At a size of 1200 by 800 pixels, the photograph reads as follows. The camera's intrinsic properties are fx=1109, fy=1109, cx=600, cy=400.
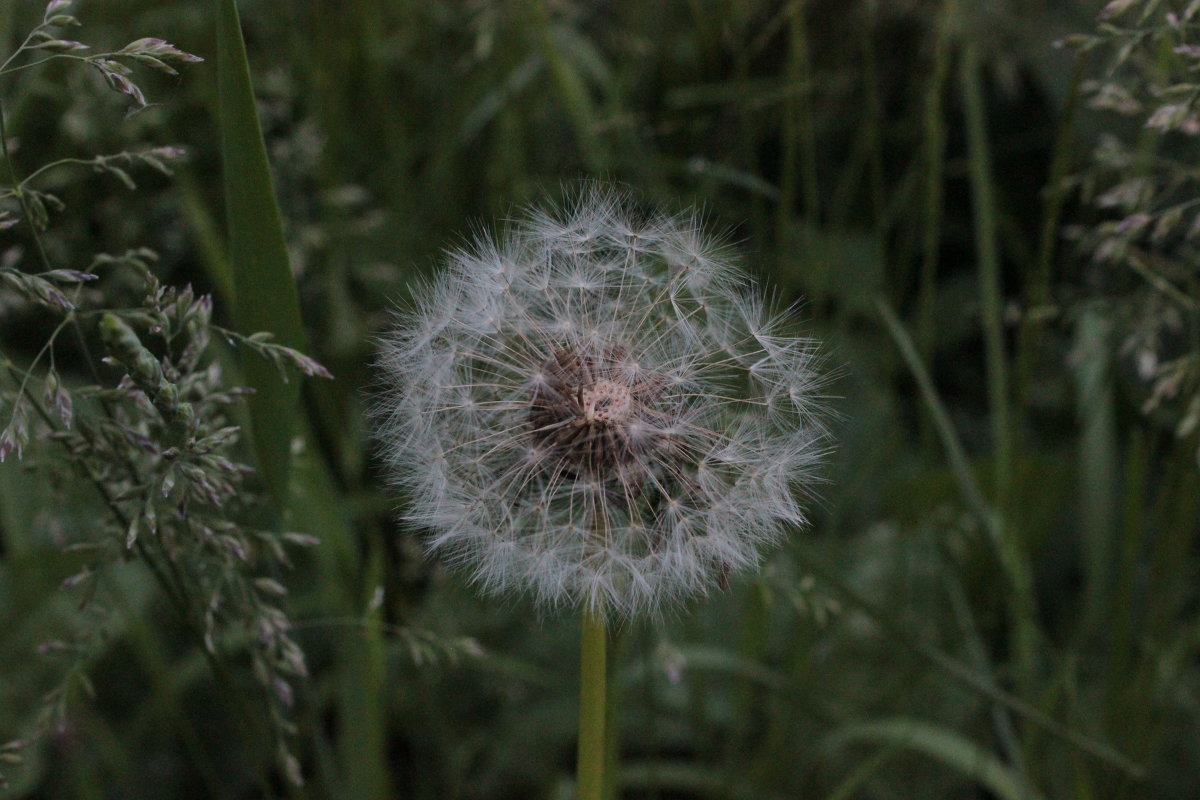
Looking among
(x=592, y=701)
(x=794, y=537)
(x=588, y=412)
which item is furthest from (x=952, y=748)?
(x=588, y=412)

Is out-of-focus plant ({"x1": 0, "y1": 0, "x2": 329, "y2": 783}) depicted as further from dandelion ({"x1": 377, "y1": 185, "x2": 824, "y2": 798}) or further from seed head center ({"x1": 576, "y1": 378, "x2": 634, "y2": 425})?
seed head center ({"x1": 576, "y1": 378, "x2": 634, "y2": 425})

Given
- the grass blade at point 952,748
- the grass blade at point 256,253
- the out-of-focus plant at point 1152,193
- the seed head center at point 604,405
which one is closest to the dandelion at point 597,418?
the seed head center at point 604,405

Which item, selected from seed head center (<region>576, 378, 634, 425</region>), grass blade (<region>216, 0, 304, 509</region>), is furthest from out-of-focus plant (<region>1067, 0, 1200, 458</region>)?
grass blade (<region>216, 0, 304, 509</region>)

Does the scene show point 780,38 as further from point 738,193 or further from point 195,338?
point 195,338

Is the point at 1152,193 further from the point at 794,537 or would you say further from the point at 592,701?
the point at 592,701

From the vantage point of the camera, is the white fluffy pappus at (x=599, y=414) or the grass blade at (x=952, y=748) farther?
the grass blade at (x=952, y=748)

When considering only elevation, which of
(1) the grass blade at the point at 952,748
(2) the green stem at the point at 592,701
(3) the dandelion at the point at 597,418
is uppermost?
(3) the dandelion at the point at 597,418

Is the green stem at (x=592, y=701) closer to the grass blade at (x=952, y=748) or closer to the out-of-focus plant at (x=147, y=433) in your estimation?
the out-of-focus plant at (x=147, y=433)
